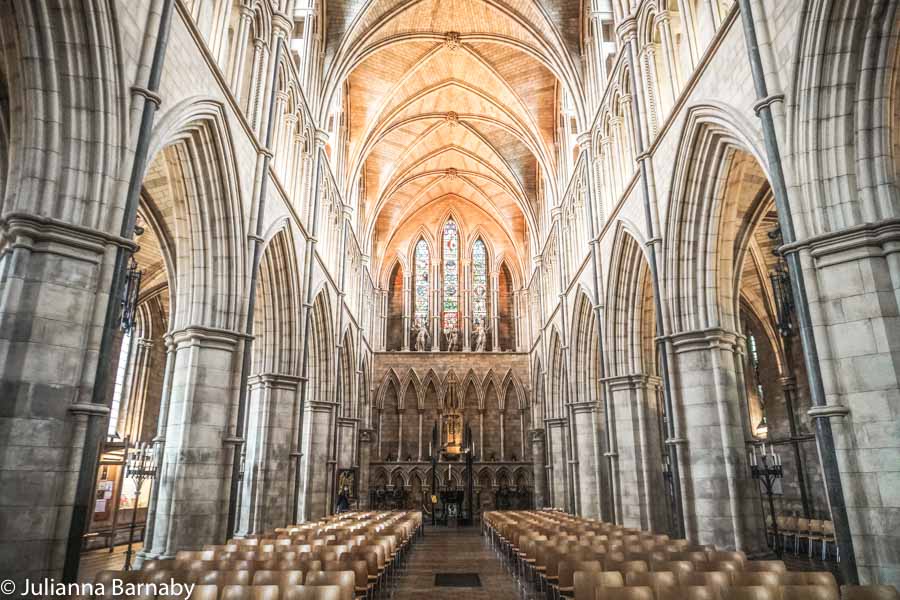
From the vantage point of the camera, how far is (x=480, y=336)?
31438mm

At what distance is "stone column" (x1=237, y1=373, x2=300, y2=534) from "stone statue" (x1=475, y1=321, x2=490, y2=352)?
1732 cm

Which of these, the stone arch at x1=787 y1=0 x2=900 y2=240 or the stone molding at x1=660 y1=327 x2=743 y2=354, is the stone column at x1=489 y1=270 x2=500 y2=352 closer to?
the stone molding at x1=660 y1=327 x2=743 y2=354

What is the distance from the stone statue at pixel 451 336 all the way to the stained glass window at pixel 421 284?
128 cm

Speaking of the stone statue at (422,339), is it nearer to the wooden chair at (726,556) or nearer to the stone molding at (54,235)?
the wooden chair at (726,556)

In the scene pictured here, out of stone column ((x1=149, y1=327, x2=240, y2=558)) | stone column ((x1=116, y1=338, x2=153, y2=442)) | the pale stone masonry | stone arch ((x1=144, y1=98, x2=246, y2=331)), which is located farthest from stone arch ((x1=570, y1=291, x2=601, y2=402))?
stone column ((x1=116, y1=338, x2=153, y2=442))

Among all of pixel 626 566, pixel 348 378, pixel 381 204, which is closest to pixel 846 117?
pixel 626 566

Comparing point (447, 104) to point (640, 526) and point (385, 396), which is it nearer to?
point (385, 396)

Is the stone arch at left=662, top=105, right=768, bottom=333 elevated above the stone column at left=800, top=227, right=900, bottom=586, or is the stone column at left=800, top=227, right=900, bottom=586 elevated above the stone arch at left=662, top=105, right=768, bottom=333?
the stone arch at left=662, top=105, right=768, bottom=333

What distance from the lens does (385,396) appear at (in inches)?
1198

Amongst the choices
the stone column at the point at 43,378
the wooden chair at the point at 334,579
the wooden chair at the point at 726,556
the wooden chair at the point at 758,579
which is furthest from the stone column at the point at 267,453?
the wooden chair at the point at 758,579

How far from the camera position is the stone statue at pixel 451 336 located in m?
31.3

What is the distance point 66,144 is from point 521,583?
9449 mm

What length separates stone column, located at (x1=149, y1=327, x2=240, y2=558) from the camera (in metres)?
Answer: 9.36

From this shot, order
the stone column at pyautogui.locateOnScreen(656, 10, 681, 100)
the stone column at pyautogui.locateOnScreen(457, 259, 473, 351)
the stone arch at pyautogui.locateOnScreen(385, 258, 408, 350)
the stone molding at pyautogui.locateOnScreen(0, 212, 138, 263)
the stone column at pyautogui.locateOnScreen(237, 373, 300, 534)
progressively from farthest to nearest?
the stone arch at pyautogui.locateOnScreen(385, 258, 408, 350)
the stone column at pyautogui.locateOnScreen(457, 259, 473, 351)
the stone column at pyautogui.locateOnScreen(237, 373, 300, 534)
the stone column at pyautogui.locateOnScreen(656, 10, 681, 100)
the stone molding at pyautogui.locateOnScreen(0, 212, 138, 263)
